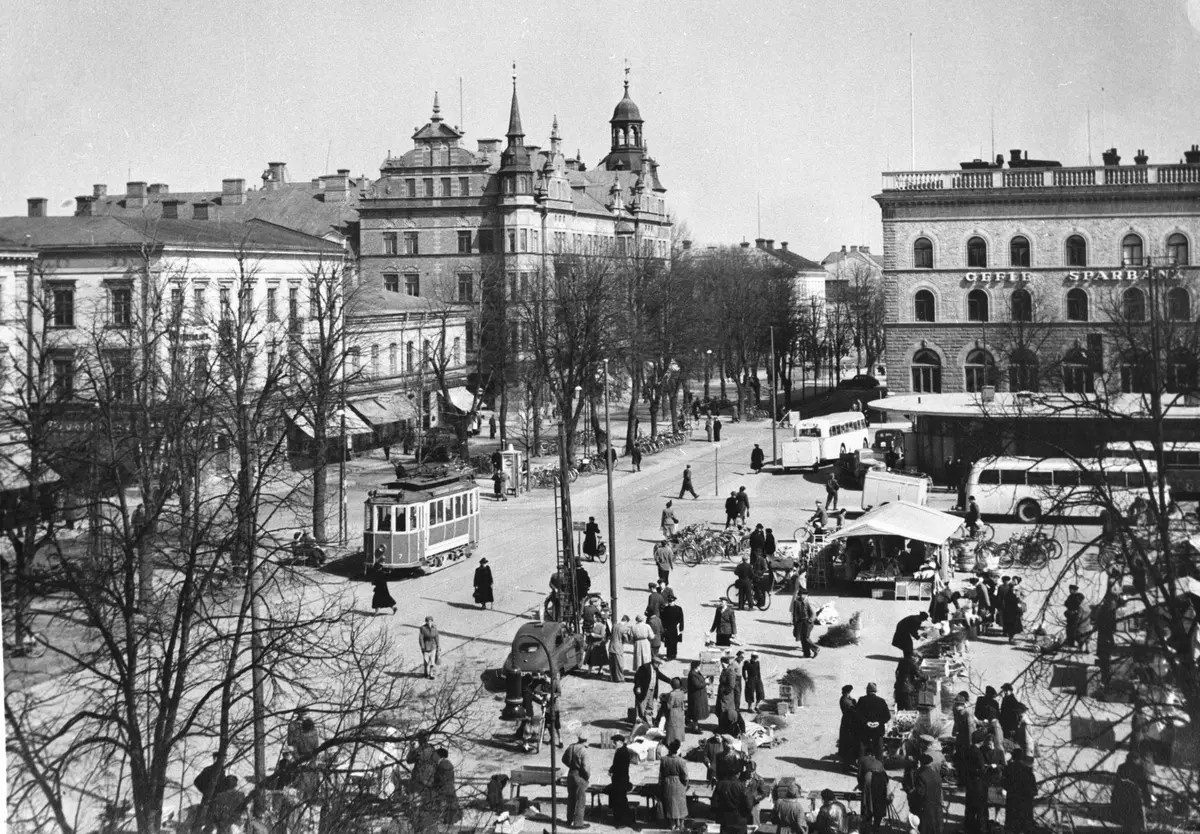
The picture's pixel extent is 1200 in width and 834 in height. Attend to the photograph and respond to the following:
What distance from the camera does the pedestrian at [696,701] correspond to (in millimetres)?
18875

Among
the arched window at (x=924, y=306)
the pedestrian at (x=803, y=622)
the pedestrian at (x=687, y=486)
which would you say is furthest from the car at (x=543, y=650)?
the arched window at (x=924, y=306)

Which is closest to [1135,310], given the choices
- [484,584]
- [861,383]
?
[484,584]

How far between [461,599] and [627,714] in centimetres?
822

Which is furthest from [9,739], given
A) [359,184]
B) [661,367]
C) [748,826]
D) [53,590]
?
[359,184]

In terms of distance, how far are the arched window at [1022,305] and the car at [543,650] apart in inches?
1261

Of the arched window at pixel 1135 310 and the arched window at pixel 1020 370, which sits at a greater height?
the arched window at pixel 1135 310

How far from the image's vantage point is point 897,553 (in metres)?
26.9

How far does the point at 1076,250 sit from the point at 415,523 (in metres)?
31.7

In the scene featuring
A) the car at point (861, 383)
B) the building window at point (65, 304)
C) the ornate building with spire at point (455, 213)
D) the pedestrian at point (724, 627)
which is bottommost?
the pedestrian at point (724, 627)

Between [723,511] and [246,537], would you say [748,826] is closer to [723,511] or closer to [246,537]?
[246,537]

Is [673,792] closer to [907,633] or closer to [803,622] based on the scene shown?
[907,633]

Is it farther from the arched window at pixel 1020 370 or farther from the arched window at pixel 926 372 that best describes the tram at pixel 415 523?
the arched window at pixel 926 372

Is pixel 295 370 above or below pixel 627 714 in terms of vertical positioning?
above

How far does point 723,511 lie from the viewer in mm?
37875
